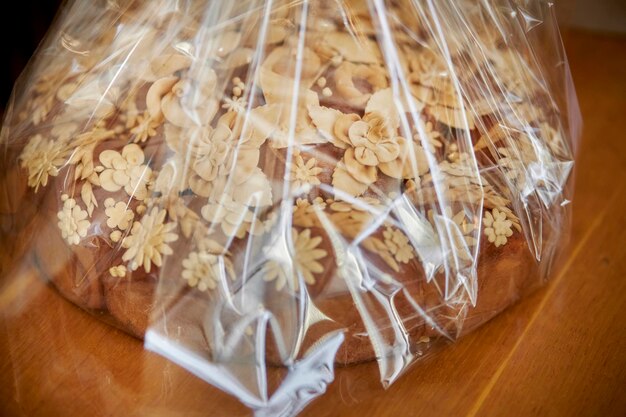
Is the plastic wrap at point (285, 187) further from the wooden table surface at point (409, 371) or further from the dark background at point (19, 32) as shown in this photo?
the dark background at point (19, 32)

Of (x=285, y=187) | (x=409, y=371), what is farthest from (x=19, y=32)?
(x=409, y=371)

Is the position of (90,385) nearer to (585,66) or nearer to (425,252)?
(425,252)

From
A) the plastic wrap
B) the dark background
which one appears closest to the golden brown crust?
the plastic wrap

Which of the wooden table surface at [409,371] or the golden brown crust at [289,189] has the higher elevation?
the golden brown crust at [289,189]

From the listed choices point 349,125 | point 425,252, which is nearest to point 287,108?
point 349,125

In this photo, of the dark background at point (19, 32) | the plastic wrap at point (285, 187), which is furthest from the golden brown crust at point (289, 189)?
the dark background at point (19, 32)

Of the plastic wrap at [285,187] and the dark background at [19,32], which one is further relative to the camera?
the dark background at [19,32]
